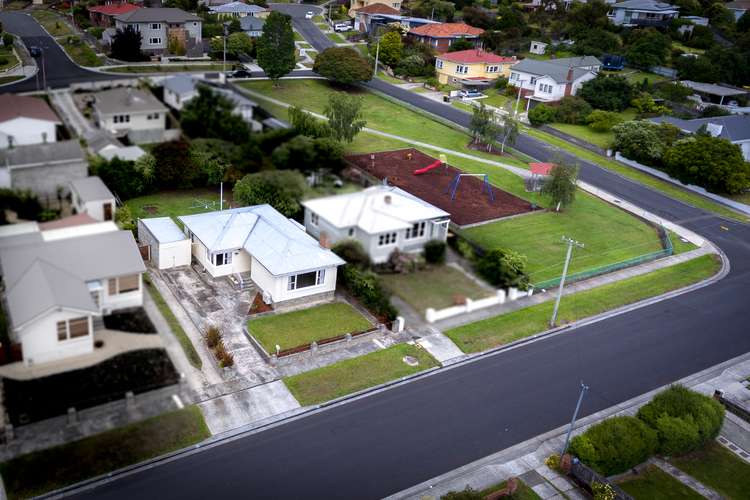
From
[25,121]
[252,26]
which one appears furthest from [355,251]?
[252,26]

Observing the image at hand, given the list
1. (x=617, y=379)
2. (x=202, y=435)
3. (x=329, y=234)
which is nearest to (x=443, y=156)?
(x=617, y=379)

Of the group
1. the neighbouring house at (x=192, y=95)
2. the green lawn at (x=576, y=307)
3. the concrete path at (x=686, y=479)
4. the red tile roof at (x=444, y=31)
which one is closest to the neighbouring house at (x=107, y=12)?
the neighbouring house at (x=192, y=95)

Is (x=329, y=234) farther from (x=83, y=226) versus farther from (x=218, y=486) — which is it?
(x=218, y=486)

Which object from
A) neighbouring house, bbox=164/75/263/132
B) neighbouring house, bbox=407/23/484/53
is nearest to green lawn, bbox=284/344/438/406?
neighbouring house, bbox=164/75/263/132

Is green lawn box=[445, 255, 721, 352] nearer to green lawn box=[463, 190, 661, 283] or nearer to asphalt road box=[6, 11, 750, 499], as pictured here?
asphalt road box=[6, 11, 750, 499]

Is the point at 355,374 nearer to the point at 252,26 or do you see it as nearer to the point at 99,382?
the point at 252,26

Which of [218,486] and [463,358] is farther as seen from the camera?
[463,358]
